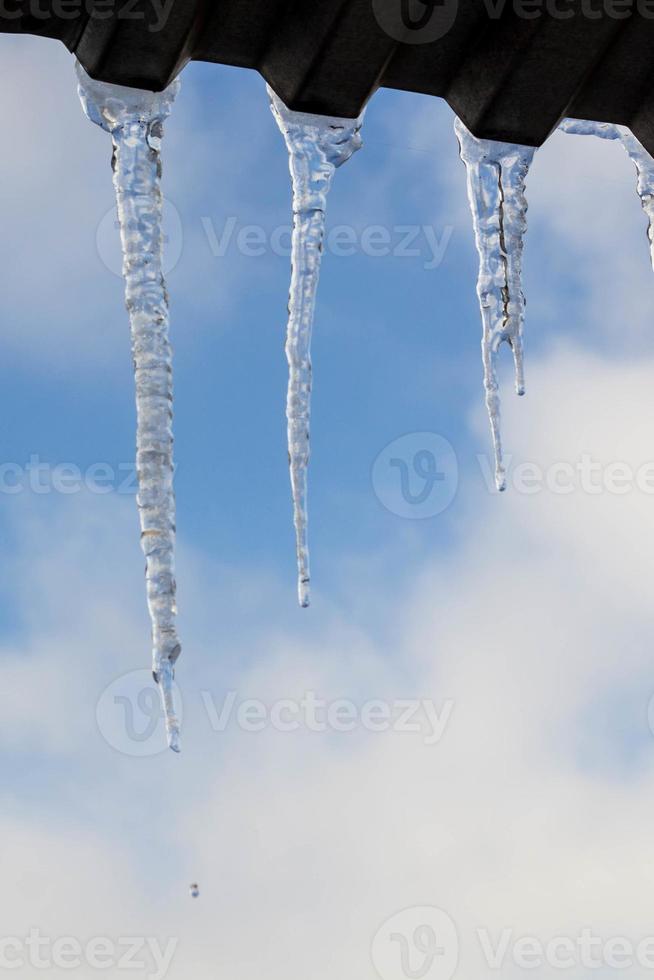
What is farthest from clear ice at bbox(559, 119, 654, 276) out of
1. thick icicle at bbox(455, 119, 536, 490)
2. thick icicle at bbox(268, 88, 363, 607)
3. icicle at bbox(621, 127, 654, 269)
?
thick icicle at bbox(268, 88, 363, 607)

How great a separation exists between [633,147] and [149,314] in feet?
6.93

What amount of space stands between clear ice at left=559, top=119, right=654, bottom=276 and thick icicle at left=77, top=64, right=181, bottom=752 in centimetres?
158

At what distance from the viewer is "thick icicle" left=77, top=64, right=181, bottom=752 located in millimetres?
4031

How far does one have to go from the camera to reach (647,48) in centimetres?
421

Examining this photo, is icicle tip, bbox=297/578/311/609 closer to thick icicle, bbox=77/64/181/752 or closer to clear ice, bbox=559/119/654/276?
thick icicle, bbox=77/64/181/752

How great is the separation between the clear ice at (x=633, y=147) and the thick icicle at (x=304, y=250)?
924 millimetres

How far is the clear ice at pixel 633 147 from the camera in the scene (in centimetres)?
466

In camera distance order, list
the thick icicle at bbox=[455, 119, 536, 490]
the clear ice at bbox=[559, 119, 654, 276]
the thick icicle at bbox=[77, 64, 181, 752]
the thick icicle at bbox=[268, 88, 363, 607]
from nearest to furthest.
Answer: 1. the thick icicle at bbox=[77, 64, 181, 752]
2. the thick icicle at bbox=[268, 88, 363, 607]
3. the clear ice at bbox=[559, 119, 654, 276]
4. the thick icicle at bbox=[455, 119, 536, 490]

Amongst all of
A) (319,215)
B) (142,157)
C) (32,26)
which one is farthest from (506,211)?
(32,26)

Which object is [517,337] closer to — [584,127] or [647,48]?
[584,127]

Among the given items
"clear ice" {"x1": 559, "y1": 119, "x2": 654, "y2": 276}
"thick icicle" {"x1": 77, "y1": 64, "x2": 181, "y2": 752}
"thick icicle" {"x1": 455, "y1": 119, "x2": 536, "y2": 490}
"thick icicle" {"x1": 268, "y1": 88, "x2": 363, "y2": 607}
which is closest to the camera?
"thick icicle" {"x1": 77, "y1": 64, "x2": 181, "y2": 752}

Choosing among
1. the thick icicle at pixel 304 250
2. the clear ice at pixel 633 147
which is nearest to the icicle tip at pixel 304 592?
the thick icicle at pixel 304 250

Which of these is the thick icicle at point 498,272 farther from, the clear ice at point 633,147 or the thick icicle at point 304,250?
the thick icicle at point 304,250

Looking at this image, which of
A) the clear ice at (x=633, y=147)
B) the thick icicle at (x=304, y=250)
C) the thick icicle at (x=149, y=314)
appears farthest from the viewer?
the clear ice at (x=633, y=147)
